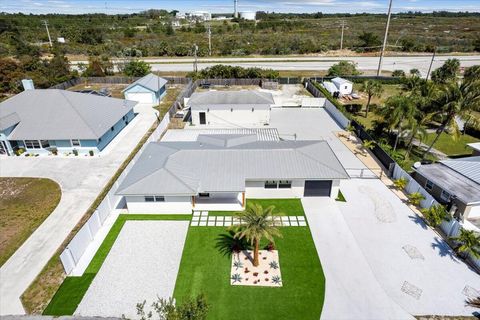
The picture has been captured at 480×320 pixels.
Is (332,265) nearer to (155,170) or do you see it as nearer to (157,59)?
(155,170)

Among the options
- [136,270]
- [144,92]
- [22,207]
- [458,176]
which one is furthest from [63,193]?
[458,176]

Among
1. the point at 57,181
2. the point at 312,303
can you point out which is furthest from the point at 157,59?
the point at 312,303

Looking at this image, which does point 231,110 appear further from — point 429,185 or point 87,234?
point 87,234

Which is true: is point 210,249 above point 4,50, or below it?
below

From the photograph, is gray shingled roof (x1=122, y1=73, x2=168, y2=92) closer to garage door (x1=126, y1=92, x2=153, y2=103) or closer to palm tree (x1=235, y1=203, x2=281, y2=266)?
garage door (x1=126, y1=92, x2=153, y2=103)

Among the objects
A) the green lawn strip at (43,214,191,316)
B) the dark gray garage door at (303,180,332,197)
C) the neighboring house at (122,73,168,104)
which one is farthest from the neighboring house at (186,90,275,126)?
the green lawn strip at (43,214,191,316)

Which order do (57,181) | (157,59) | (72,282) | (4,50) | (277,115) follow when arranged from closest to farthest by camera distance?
(72,282)
(57,181)
(277,115)
(4,50)
(157,59)
